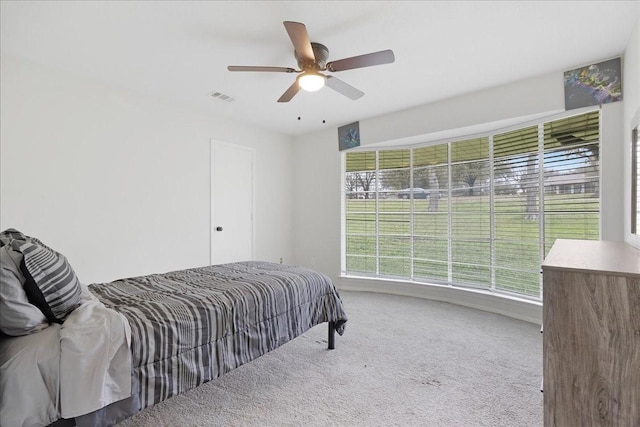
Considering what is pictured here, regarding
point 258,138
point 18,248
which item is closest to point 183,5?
point 18,248

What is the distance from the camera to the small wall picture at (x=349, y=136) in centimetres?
460

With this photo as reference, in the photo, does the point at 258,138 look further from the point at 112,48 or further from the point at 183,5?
the point at 183,5

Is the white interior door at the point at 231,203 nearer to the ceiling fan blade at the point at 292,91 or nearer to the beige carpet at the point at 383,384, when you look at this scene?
the ceiling fan blade at the point at 292,91

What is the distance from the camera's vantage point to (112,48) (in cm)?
253

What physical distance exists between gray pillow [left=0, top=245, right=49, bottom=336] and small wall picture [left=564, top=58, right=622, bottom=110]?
4258mm

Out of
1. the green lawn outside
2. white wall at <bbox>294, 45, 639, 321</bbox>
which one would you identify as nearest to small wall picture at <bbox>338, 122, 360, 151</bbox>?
white wall at <bbox>294, 45, 639, 321</bbox>

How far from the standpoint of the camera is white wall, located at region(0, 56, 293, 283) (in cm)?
272

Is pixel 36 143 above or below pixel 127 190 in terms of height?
above

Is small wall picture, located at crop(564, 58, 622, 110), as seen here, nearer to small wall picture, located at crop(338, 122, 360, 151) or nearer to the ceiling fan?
the ceiling fan

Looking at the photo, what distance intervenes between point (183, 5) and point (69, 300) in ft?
6.30

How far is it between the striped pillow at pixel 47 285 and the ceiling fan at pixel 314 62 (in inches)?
65.4

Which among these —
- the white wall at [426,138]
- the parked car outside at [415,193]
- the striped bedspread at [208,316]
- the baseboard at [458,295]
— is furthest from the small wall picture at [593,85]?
the striped bedspread at [208,316]

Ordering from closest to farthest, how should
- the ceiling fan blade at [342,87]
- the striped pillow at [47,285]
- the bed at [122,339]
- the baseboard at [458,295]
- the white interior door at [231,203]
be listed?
the bed at [122,339] < the striped pillow at [47,285] < the ceiling fan blade at [342,87] < the baseboard at [458,295] < the white interior door at [231,203]

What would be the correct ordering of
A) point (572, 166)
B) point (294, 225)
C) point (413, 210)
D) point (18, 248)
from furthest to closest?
point (294, 225)
point (413, 210)
point (572, 166)
point (18, 248)
